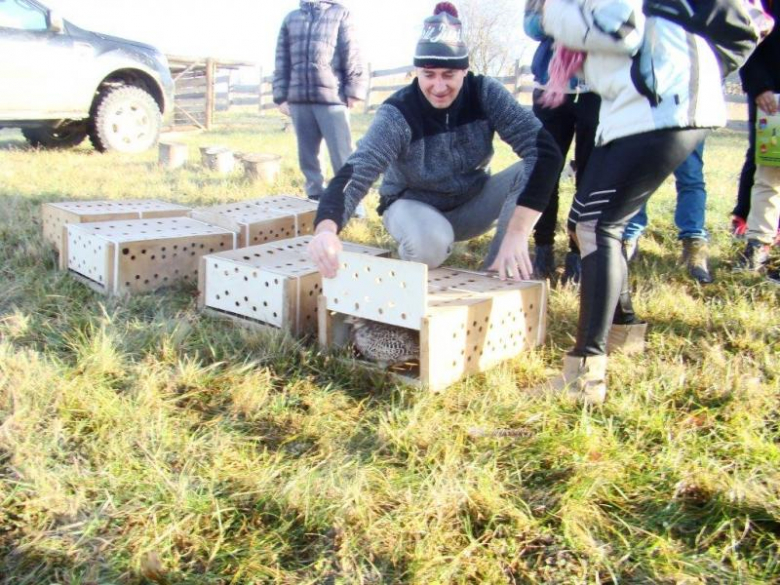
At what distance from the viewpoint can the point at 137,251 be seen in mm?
3357

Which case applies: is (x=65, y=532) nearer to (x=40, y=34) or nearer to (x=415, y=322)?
(x=415, y=322)

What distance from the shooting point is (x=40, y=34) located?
312 inches

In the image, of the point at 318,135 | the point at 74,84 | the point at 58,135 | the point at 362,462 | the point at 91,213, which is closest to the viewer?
the point at 362,462

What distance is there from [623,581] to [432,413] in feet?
2.66

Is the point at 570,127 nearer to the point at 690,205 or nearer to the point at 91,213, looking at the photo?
the point at 690,205

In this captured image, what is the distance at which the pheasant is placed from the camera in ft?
8.45

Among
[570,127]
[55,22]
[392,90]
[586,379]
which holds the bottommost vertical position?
A: [586,379]

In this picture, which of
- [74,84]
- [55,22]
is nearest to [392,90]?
[74,84]

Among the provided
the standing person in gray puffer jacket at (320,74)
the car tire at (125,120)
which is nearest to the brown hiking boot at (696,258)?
the standing person in gray puffer jacket at (320,74)

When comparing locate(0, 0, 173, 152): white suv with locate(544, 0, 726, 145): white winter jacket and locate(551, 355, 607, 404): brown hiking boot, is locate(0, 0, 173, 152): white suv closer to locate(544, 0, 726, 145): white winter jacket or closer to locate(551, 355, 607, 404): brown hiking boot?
locate(544, 0, 726, 145): white winter jacket

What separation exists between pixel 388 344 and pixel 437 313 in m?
0.26

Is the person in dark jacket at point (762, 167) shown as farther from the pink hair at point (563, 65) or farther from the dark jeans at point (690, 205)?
the pink hair at point (563, 65)

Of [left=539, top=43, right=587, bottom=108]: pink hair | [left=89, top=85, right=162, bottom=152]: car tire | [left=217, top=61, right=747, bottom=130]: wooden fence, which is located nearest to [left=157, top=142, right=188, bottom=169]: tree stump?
[left=89, top=85, right=162, bottom=152]: car tire

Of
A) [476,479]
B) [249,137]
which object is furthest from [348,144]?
[249,137]
